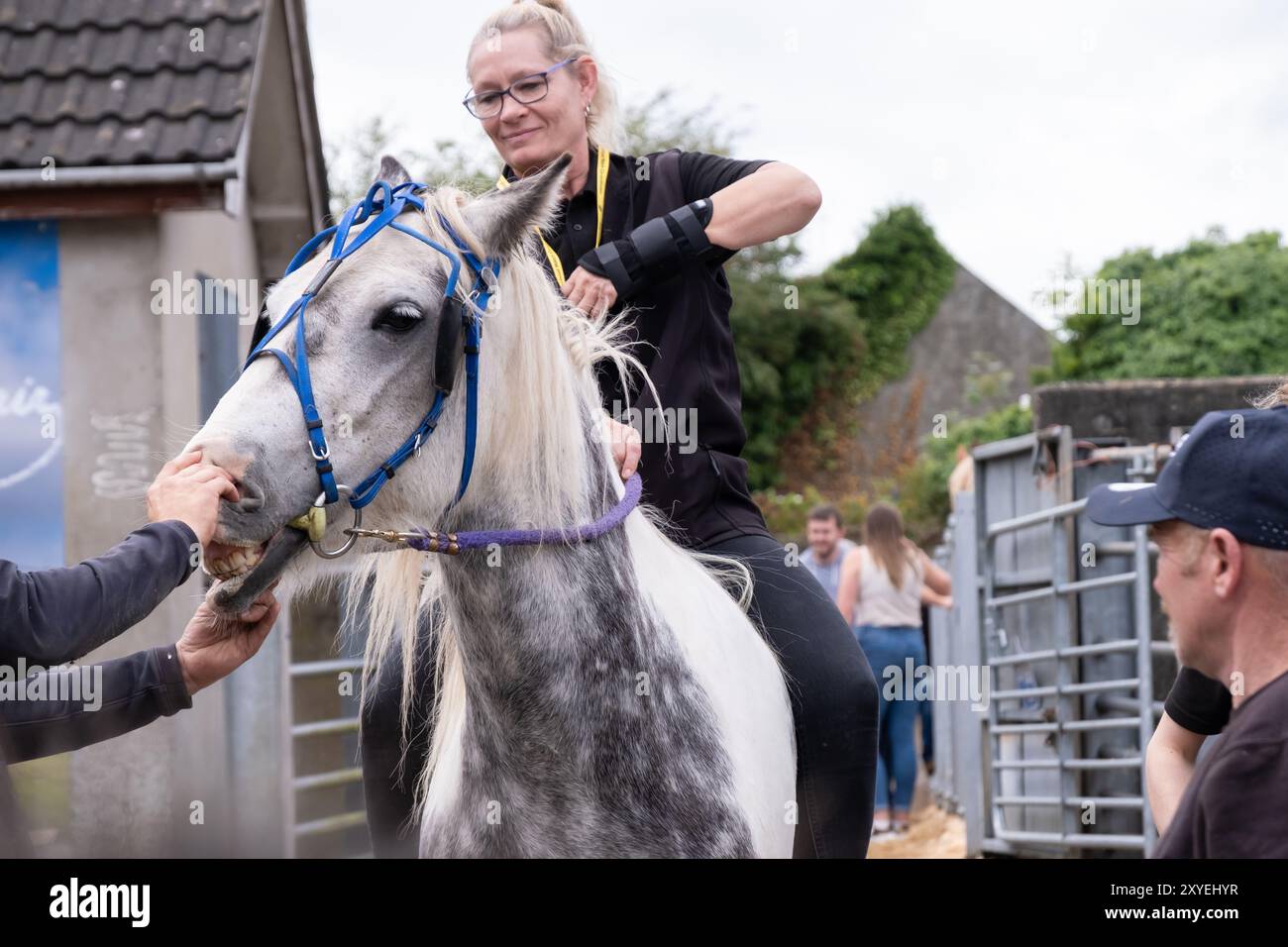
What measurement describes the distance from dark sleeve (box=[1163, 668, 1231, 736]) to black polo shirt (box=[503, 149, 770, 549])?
1.08 metres

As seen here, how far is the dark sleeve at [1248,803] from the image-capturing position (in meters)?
2.02

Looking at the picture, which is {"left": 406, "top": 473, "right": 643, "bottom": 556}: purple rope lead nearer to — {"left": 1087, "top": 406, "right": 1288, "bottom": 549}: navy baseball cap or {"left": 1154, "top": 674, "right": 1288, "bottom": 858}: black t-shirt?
{"left": 1087, "top": 406, "right": 1288, "bottom": 549}: navy baseball cap

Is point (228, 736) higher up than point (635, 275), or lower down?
lower down

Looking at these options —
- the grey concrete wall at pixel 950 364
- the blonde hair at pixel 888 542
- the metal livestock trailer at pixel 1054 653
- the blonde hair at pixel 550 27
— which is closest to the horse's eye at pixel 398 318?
the blonde hair at pixel 550 27

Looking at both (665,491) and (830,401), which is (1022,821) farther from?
(830,401)

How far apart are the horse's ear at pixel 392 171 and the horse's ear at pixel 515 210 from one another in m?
0.24

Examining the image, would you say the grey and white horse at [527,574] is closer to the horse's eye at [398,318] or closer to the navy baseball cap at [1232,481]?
the horse's eye at [398,318]

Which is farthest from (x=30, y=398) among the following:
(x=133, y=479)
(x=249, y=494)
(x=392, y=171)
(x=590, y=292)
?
(x=249, y=494)

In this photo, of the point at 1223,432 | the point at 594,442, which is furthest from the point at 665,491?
the point at 1223,432

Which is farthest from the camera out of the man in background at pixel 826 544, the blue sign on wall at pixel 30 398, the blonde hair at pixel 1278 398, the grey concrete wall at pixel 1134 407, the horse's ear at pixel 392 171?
the man in background at pixel 826 544

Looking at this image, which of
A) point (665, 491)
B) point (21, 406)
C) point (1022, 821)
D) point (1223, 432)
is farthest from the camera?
point (1022, 821)

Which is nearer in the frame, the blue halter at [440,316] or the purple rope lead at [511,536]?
the blue halter at [440,316]
